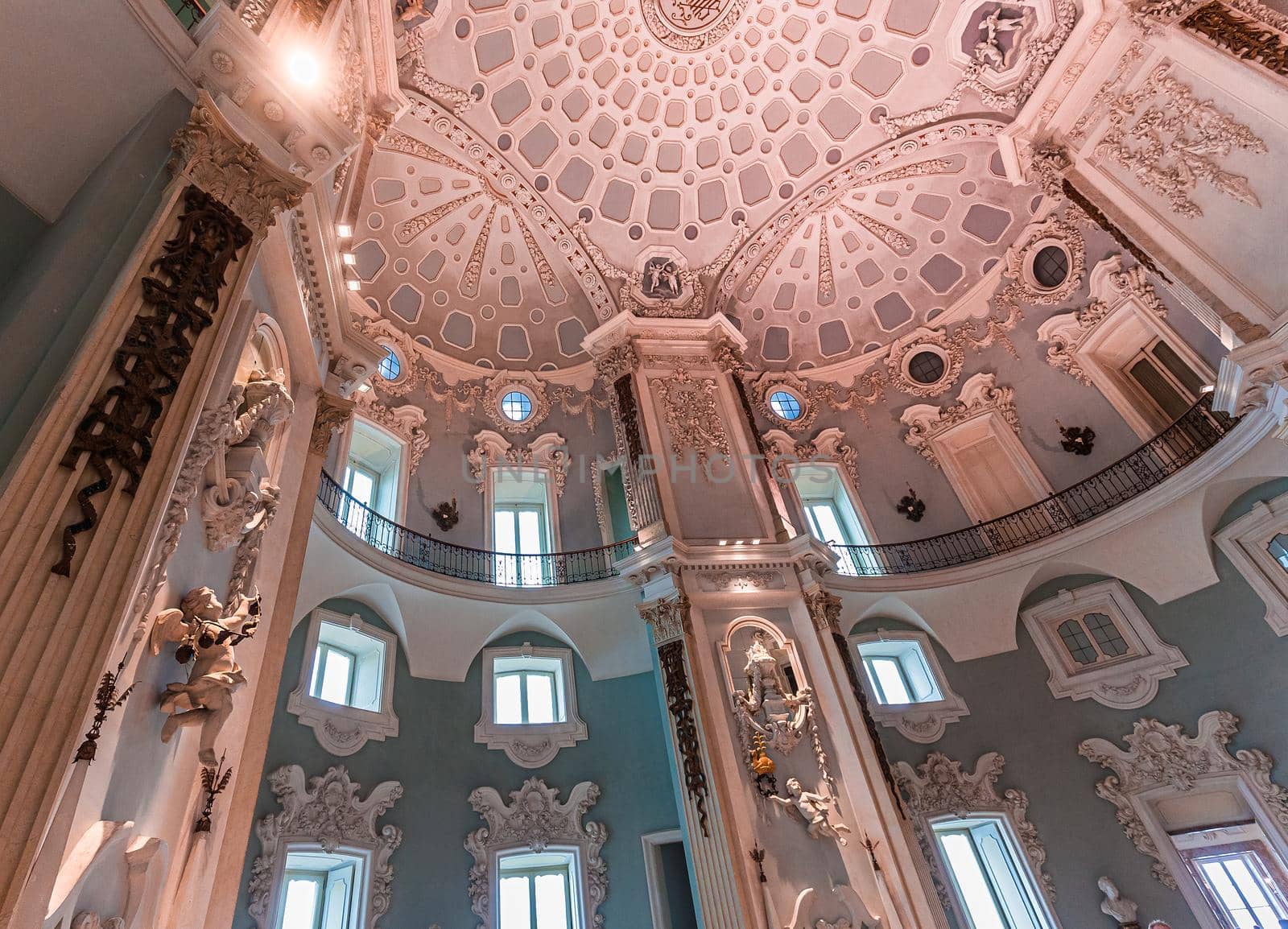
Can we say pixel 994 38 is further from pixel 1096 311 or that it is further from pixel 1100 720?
pixel 1100 720

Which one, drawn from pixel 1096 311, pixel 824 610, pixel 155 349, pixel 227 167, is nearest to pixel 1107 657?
pixel 824 610

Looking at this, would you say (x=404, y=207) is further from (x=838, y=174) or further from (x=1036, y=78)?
(x=1036, y=78)

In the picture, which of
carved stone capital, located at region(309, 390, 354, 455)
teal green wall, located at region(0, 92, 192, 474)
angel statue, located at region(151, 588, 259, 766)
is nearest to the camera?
teal green wall, located at region(0, 92, 192, 474)

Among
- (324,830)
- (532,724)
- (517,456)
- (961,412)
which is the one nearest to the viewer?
(324,830)

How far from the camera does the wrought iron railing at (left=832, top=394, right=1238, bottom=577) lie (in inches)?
464

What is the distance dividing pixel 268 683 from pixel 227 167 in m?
4.04

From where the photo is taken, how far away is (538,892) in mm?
10133

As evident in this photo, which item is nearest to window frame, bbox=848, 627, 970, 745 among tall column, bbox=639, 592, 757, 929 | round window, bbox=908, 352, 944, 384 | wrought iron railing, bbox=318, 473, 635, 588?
tall column, bbox=639, 592, 757, 929

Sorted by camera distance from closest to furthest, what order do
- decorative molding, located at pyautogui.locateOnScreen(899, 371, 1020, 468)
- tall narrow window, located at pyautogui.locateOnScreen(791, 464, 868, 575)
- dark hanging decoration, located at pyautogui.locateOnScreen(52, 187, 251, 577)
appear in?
dark hanging decoration, located at pyautogui.locateOnScreen(52, 187, 251, 577) → decorative molding, located at pyautogui.locateOnScreen(899, 371, 1020, 468) → tall narrow window, located at pyautogui.locateOnScreen(791, 464, 868, 575)

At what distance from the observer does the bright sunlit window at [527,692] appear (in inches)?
458

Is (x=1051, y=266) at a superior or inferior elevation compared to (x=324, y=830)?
superior

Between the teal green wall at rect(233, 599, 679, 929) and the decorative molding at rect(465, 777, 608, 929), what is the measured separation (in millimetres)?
134

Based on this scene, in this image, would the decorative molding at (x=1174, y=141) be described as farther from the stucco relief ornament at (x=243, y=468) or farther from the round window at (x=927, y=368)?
the stucco relief ornament at (x=243, y=468)

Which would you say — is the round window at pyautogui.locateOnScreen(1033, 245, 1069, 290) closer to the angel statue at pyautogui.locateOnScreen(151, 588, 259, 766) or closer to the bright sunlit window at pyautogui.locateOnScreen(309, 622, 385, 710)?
the bright sunlit window at pyautogui.locateOnScreen(309, 622, 385, 710)
